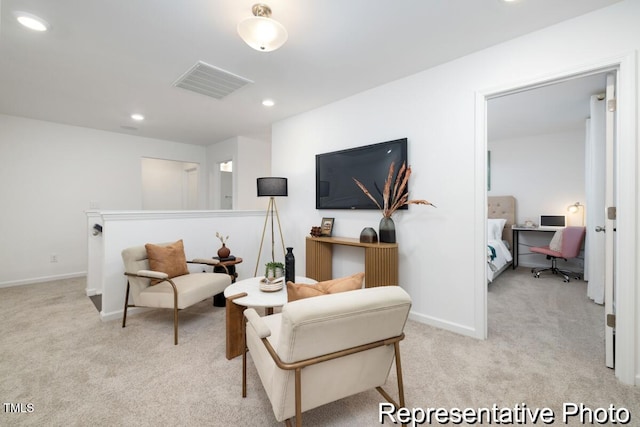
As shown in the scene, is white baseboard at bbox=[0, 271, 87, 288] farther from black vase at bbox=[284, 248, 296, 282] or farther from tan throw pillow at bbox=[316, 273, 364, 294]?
tan throw pillow at bbox=[316, 273, 364, 294]

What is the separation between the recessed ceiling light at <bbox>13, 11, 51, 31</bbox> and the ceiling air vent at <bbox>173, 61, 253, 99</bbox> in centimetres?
102

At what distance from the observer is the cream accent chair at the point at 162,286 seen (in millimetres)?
2461

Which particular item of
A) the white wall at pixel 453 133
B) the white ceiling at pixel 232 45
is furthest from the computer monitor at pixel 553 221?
the white ceiling at pixel 232 45

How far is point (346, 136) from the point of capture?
3.45 metres

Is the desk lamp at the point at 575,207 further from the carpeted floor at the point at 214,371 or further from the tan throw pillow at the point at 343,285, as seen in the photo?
the tan throw pillow at the point at 343,285

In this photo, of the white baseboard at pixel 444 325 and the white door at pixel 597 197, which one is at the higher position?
the white door at pixel 597 197

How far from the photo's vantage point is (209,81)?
296cm

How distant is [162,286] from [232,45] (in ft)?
7.48

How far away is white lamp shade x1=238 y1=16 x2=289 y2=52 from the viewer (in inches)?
65.1

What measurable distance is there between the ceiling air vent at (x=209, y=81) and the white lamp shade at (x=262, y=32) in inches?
44.2

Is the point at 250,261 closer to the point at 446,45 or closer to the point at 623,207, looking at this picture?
the point at 446,45

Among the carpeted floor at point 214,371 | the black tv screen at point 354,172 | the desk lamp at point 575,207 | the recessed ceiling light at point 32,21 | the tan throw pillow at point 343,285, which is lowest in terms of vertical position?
the carpeted floor at point 214,371

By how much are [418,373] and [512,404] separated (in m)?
0.54

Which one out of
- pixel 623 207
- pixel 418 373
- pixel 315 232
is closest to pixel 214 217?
pixel 315 232
